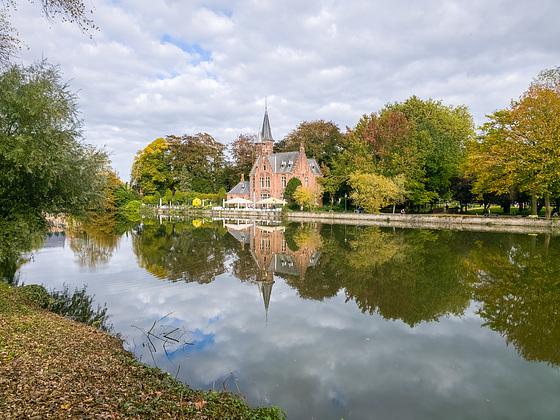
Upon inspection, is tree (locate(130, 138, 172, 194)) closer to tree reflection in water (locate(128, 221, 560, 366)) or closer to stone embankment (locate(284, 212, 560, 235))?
stone embankment (locate(284, 212, 560, 235))

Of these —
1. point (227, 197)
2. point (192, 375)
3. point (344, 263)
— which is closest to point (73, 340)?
point (192, 375)

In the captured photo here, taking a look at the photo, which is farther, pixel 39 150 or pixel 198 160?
pixel 198 160

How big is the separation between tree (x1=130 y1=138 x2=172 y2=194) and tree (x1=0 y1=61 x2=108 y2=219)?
52461mm

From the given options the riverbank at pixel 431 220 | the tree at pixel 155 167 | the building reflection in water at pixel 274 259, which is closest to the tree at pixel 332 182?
the riverbank at pixel 431 220

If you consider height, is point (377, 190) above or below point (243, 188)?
below

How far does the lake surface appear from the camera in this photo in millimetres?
5145

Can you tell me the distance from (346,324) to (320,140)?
4938cm

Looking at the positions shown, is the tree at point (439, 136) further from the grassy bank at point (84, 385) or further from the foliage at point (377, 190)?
the grassy bank at point (84, 385)

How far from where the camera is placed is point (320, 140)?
55.3 metres

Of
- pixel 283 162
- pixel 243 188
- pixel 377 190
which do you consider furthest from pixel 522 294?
pixel 243 188

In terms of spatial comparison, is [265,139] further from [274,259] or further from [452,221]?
[274,259]

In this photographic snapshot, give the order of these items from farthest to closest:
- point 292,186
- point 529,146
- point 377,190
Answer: point 292,186
point 377,190
point 529,146

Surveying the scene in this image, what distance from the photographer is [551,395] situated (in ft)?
16.7

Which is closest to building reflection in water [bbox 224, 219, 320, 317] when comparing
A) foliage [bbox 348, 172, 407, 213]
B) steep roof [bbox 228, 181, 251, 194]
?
foliage [bbox 348, 172, 407, 213]
